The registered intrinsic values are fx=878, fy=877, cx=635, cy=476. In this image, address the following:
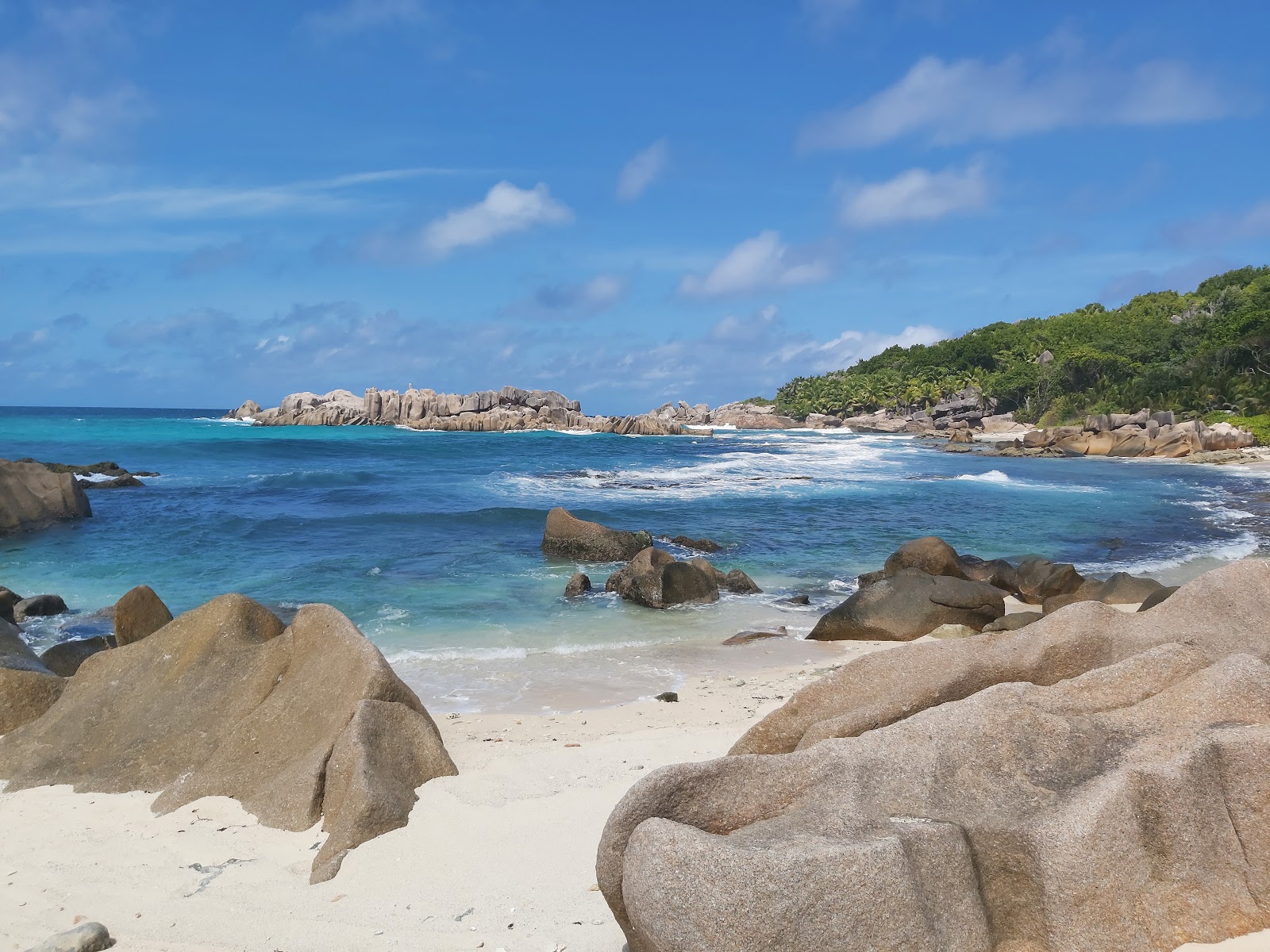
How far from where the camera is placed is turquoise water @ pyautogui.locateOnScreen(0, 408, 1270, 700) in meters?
14.5

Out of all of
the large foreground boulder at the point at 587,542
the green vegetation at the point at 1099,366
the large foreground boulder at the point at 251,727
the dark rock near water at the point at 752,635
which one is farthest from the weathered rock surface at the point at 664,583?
the green vegetation at the point at 1099,366

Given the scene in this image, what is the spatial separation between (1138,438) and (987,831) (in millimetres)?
58372

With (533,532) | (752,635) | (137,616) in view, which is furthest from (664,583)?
(533,532)

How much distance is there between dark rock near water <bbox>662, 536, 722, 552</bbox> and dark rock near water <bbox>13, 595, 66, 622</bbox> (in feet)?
43.1

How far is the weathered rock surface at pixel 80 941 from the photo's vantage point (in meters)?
4.46

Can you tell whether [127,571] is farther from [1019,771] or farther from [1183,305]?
[1183,305]

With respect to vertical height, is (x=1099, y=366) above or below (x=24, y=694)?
above

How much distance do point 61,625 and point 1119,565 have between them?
67.2 feet

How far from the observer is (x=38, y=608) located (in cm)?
A: 1466

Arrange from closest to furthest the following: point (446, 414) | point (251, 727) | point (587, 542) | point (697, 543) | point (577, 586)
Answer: point (251, 727), point (577, 586), point (587, 542), point (697, 543), point (446, 414)

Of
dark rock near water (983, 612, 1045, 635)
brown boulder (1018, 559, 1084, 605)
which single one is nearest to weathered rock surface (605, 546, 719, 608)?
dark rock near water (983, 612, 1045, 635)

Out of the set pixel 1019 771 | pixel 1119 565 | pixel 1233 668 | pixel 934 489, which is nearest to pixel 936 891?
pixel 1019 771

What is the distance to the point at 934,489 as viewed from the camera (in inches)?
1398

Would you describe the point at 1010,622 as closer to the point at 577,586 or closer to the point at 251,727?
the point at 577,586
